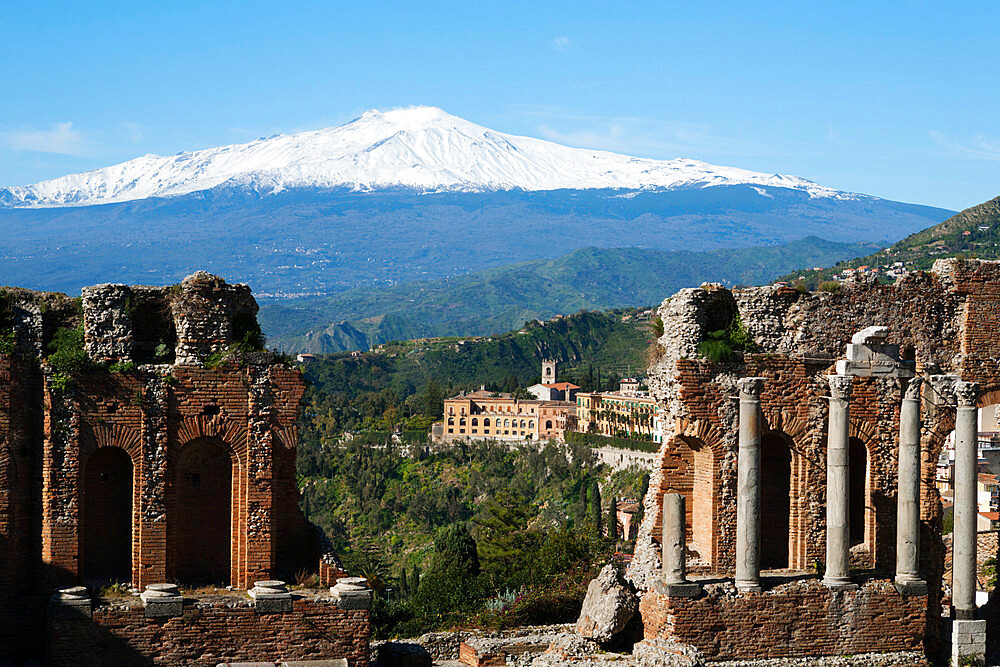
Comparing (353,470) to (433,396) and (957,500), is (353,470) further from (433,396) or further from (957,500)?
(957,500)

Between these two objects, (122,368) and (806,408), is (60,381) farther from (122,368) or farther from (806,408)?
(806,408)

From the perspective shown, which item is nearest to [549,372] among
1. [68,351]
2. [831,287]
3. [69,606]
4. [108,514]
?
[831,287]

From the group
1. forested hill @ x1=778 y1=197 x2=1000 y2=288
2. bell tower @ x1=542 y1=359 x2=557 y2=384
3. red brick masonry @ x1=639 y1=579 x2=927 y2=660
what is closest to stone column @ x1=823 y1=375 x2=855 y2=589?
red brick masonry @ x1=639 y1=579 x2=927 y2=660

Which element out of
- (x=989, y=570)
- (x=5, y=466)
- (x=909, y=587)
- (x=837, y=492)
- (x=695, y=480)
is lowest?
(x=989, y=570)

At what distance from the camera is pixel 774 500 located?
2611 centimetres

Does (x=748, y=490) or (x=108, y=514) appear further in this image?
(x=748, y=490)

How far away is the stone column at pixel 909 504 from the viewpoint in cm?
2430

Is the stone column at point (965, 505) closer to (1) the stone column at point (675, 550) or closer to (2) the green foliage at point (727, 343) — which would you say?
(2) the green foliage at point (727, 343)

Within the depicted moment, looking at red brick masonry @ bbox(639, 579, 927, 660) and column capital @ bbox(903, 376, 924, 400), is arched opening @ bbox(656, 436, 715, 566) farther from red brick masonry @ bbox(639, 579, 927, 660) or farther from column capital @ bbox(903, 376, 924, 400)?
column capital @ bbox(903, 376, 924, 400)

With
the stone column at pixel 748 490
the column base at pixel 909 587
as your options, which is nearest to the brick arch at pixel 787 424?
the stone column at pixel 748 490

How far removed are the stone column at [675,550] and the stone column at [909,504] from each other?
4.18m

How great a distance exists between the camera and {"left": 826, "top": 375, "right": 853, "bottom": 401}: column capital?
24.3 metres

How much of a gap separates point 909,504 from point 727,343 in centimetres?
451

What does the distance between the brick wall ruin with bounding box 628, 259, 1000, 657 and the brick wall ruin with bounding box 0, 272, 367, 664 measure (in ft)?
23.4
